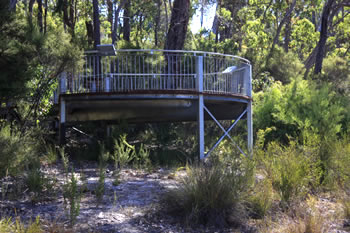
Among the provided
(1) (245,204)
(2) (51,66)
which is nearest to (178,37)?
(2) (51,66)

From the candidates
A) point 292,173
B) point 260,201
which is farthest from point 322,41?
point 260,201

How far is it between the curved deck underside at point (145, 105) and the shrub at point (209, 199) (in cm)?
422

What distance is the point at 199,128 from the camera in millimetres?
11508

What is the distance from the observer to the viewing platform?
36.7 feet

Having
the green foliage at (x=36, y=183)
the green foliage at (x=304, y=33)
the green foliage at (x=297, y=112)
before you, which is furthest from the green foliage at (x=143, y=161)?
the green foliage at (x=304, y=33)

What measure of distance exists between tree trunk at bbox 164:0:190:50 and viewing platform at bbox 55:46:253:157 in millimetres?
3610

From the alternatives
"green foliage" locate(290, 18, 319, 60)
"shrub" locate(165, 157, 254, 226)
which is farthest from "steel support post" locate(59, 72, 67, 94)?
"green foliage" locate(290, 18, 319, 60)

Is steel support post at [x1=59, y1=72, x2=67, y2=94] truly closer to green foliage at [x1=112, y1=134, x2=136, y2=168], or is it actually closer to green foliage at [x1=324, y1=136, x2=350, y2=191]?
green foliage at [x1=112, y1=134, x2=136, y2=168]

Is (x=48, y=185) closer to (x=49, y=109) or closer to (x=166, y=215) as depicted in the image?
(x=166, y=215)

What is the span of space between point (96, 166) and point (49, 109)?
2.33 m

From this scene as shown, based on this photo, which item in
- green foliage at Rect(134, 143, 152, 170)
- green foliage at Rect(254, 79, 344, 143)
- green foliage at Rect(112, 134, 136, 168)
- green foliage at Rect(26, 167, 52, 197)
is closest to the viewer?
green foliage at Rect(26, 167, 52, 197)

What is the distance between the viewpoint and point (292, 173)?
8.18 metres

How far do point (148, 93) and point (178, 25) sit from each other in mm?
6325

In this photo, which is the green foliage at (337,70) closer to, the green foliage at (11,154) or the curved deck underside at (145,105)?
the curved deck underside at (145,105)
